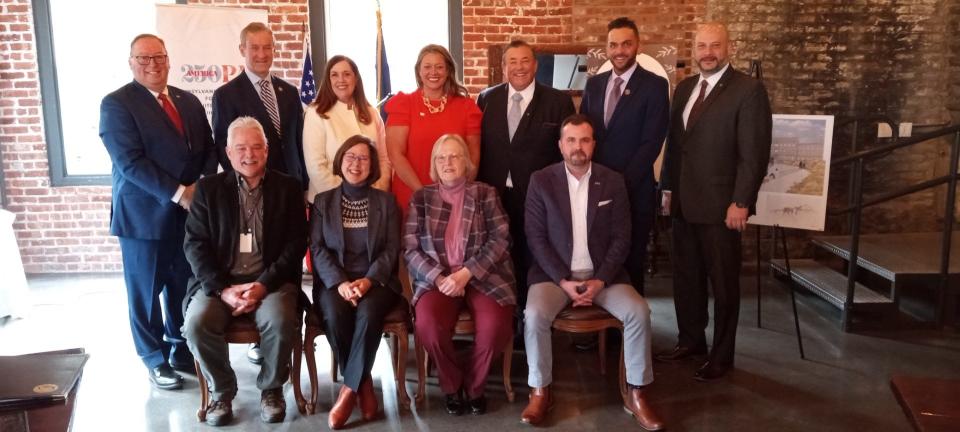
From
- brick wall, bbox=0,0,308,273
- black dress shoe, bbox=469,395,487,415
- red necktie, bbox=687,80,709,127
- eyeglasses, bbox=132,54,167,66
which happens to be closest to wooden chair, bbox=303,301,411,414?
black dress shoe, bbox=469,395,487,415

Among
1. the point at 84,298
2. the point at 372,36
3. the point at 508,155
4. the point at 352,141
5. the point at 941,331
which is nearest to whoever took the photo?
the point at 352,141

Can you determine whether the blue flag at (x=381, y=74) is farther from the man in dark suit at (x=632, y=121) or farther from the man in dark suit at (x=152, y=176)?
the man in dark suit at (x=632, y=121)

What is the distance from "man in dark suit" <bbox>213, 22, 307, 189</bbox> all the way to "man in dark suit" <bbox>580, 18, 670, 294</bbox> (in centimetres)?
158

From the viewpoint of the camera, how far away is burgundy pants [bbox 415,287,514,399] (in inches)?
118

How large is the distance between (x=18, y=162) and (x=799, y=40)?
627cm

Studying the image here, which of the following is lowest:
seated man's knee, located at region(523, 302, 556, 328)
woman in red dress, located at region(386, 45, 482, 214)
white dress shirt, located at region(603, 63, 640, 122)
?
seated man's knee, located at region(523, 302, 556, 328)

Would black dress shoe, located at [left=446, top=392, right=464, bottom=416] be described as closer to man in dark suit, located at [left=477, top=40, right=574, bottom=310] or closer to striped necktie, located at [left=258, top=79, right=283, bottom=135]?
man in dark suit, located at [left=477, top=40, right=574, bottom=310]

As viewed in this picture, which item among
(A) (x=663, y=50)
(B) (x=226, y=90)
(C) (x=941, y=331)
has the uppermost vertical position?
(A) (x=663, y=50)

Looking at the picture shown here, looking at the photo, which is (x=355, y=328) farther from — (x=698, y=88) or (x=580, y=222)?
(x=698, y=88)

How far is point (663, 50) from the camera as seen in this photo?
5410 mm

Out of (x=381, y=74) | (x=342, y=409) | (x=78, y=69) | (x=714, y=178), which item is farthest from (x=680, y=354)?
(x=78, y=69)

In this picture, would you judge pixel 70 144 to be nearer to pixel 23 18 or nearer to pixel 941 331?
pixel 23 18

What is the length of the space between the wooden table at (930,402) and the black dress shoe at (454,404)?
5.68ft

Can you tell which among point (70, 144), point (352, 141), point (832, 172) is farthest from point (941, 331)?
point (70, 144)
